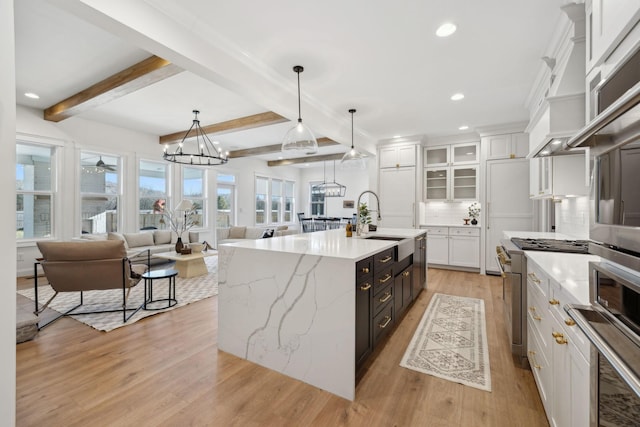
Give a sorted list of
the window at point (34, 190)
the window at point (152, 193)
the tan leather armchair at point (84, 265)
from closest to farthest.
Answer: the tan leather armchair at point (84, 265)
the window at point (34, 190)
the window at point (152, 193)

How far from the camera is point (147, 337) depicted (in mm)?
2646

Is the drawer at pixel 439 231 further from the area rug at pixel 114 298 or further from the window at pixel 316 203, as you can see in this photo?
the window at pixel 316 203

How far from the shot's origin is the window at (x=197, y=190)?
7.40m

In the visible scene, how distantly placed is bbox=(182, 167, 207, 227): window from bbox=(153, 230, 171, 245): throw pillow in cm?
128

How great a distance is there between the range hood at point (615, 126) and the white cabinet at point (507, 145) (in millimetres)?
4979

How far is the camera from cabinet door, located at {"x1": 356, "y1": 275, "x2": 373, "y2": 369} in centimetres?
193

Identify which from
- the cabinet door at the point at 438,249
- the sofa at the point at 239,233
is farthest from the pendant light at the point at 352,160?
the sofa at the point at 239,233

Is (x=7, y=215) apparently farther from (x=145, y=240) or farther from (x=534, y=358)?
(x=145, y=240)

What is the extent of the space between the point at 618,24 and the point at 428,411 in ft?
6.77

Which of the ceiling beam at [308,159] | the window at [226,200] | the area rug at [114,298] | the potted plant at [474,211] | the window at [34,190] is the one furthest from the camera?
the window at [226,200]

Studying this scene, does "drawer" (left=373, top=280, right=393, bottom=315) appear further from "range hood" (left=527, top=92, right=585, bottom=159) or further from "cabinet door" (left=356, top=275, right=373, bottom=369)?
"range hood" (left=527, top=92, right=585, bottom=159)

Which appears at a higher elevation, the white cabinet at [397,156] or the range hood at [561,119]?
the white cabinet at [397,156]

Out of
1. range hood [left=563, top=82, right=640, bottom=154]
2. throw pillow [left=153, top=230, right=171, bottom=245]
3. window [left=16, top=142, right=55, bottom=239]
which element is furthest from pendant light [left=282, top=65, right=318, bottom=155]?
window [left=16, top=142, right=55, bottom=239]

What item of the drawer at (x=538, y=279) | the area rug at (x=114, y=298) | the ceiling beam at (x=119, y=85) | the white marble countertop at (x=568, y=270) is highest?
the ceiling beam at (x=119, y=85)
